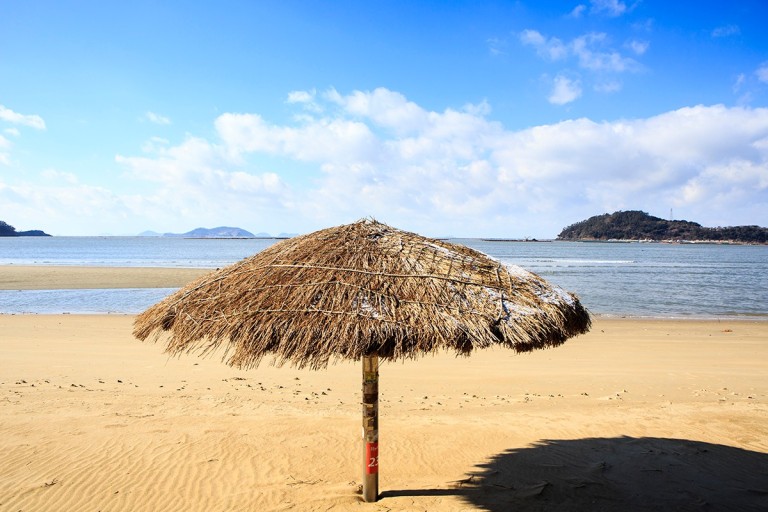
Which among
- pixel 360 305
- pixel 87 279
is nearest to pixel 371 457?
pixel 360 305

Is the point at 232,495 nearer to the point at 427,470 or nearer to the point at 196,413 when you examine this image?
the point at 427,470

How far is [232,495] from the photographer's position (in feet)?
18.2

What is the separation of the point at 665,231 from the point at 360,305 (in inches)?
6864

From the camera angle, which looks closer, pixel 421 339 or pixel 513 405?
pixel 421 339

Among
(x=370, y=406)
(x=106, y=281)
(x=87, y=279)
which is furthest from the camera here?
(x=87, y=279)

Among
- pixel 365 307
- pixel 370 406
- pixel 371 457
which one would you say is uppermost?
pixel 365 307

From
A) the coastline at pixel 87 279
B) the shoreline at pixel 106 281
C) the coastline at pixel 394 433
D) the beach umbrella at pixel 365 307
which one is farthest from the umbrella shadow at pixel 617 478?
the coastline at pixel 87 279

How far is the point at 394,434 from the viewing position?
7262 millimetres

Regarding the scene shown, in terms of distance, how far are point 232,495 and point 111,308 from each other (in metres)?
17.4

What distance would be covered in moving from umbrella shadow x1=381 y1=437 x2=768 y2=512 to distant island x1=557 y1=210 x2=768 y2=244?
165488 mm

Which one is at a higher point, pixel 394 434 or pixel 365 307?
pixel 365 307

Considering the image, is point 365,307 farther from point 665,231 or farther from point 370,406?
point 665,231

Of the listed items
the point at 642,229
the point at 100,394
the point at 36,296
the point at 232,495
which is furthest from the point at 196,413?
the point at 642,229

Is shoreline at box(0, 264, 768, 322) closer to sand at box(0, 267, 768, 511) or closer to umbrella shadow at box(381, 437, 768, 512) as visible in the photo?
sand at box(0, 267, 768, 511)
